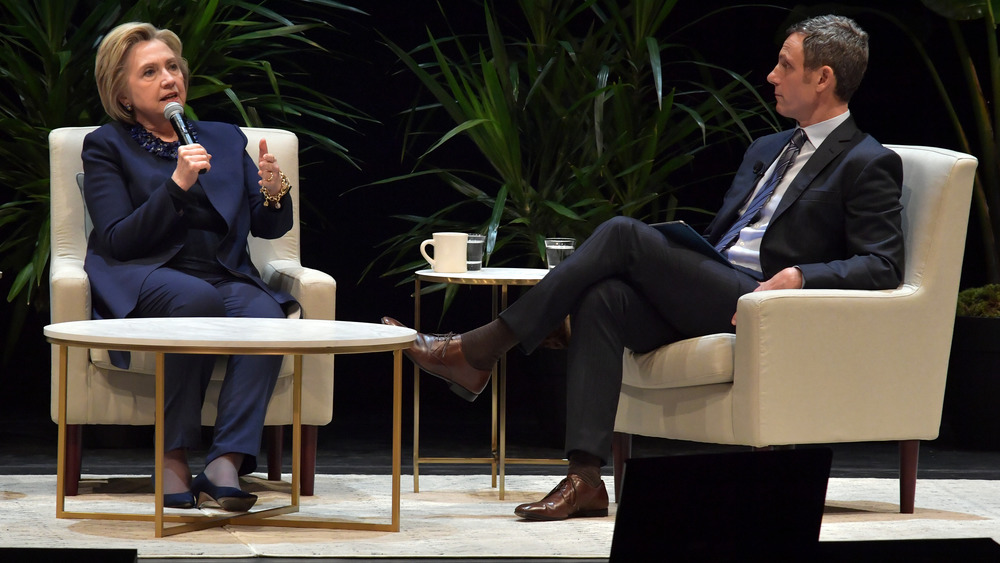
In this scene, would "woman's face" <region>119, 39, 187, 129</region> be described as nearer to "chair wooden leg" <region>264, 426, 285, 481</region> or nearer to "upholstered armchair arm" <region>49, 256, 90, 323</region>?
"upholstered armchair arm" <region>49, 256, 90, 323</region>

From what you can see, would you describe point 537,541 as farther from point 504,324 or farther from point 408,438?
point 408,438

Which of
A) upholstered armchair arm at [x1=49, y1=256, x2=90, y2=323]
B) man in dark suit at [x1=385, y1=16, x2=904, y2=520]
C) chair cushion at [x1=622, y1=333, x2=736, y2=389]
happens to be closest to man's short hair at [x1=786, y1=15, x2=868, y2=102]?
man in dark suit at [x1=385, y1=16, x2=904, y2=520]

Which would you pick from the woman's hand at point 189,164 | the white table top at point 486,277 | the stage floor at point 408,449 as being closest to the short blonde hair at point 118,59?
the woman's hand at point 189,164

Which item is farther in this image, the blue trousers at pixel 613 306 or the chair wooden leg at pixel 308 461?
the chair wooden leg at pixel 308 461

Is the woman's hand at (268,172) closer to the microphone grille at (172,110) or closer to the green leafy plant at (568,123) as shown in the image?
the microphone grille at (172,110)

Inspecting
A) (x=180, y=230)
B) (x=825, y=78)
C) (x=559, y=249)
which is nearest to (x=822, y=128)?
(x=825, y=78)

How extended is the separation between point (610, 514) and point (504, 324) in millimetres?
482

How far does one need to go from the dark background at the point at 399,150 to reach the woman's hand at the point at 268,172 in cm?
151

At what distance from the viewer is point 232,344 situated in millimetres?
2352

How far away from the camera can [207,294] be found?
2.99m

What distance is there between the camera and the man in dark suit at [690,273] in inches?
109

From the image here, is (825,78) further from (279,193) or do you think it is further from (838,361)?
(279,193)

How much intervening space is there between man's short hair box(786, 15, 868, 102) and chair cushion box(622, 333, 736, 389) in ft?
2.31

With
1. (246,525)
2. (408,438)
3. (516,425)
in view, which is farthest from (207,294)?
(516,425)
